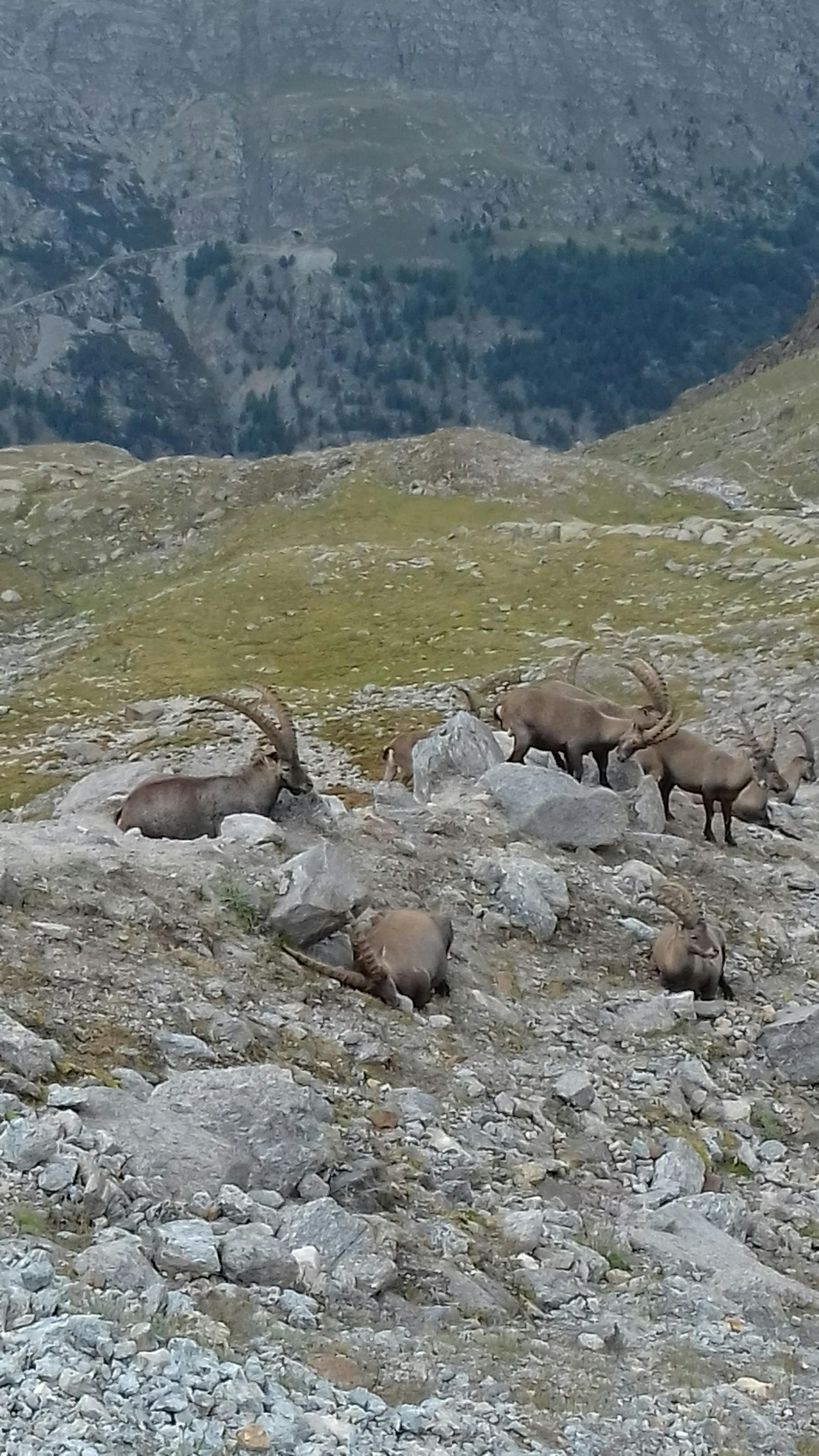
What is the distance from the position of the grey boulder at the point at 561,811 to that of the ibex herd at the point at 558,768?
183cm

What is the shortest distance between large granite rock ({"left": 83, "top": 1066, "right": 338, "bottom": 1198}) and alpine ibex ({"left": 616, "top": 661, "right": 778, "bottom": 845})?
1064 centimetres

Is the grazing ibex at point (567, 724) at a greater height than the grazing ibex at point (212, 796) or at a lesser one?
lesser

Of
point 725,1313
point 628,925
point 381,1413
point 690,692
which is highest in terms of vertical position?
point 381,1413

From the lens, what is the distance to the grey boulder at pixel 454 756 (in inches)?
727

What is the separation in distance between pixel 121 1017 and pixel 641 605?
3062cm

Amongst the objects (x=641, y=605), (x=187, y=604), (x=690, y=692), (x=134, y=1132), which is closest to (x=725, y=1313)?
(x=134, y=1132)

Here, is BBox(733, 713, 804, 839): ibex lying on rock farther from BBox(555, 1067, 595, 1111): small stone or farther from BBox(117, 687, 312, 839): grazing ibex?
BBox(555, 1067, 595, 1111): small stone

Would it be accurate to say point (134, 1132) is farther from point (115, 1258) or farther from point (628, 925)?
point (628, 925)

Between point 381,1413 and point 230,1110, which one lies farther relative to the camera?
point 230,1110

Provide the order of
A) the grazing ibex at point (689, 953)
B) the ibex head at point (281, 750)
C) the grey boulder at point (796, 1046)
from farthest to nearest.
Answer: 1. the ibex head at point (281, 750)
2. the grazing ibex at point (689, 953)
3. the grey boulder at point (796, 1046)

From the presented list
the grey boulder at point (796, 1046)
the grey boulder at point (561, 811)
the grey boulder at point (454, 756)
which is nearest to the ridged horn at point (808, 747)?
the grey boulder at point (454, 756)

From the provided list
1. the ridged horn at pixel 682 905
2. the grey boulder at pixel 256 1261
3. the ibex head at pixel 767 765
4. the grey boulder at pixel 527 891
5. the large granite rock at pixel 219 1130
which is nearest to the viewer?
the grey boulder at pixel 256 1261

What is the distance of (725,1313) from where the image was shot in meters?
7.67

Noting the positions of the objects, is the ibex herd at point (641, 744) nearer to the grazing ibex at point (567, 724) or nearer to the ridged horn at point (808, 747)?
the grazing ibex at point (567, 724)
